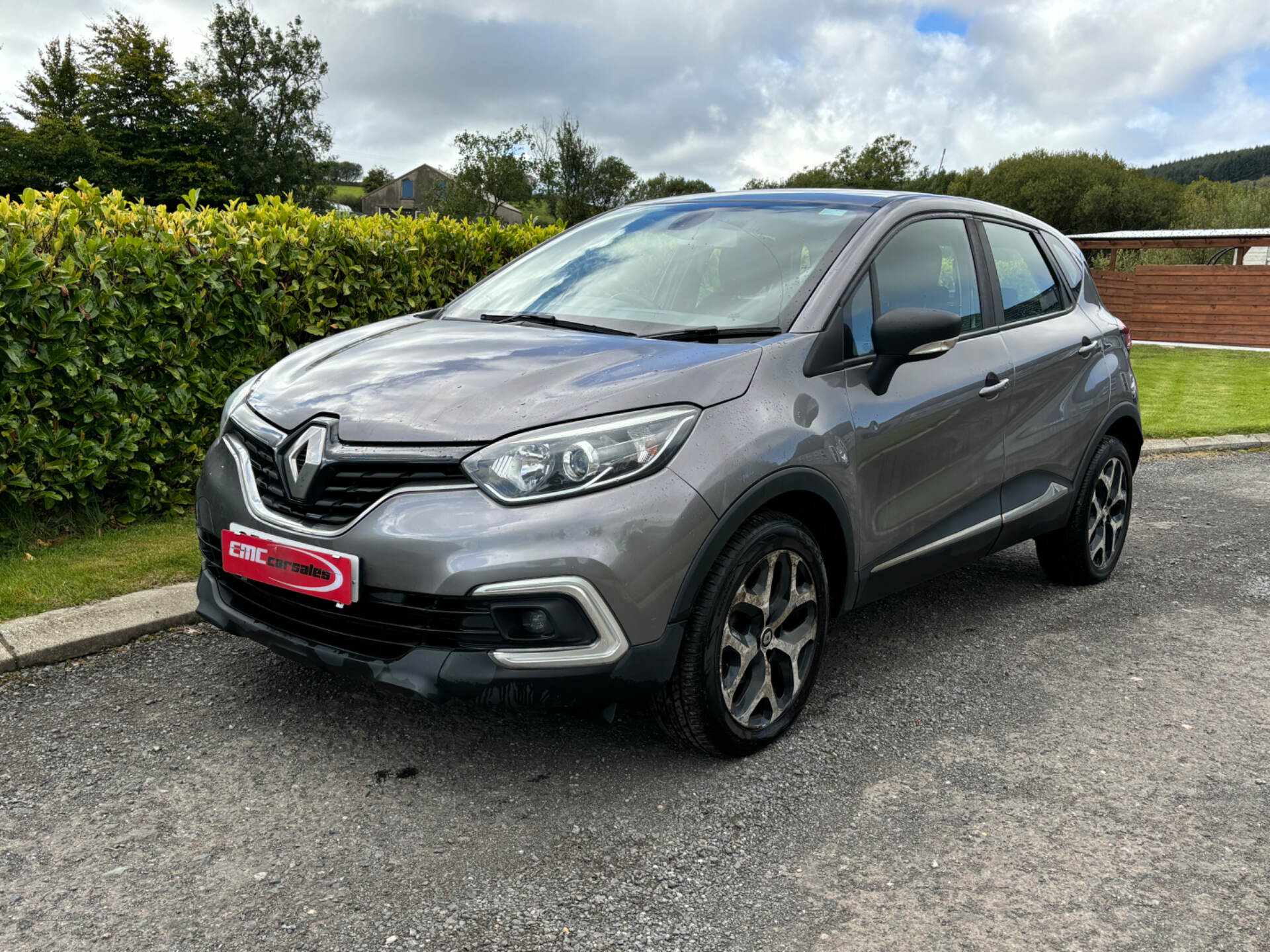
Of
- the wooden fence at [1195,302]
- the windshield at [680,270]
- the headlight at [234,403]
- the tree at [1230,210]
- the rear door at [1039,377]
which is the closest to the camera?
the headlight at [234,403]

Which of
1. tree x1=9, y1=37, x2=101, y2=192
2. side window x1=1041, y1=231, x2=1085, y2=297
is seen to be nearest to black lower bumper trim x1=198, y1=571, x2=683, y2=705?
side window x1=1041, y1=231, x2=1085, y2=297

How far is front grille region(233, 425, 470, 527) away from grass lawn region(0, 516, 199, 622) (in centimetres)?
193

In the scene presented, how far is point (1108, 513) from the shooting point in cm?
518

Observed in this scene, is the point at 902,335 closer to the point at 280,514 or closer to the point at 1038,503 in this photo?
the point at 1038,503

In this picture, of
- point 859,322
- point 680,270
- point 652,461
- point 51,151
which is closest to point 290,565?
point 652,461

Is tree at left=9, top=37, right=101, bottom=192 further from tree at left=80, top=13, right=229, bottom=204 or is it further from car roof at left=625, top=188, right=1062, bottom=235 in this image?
car roof at left=625, top=188, right=1062, bottom=235

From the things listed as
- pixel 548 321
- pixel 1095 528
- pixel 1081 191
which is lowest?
pixel 1095 528

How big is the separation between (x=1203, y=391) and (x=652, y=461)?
43.3ft

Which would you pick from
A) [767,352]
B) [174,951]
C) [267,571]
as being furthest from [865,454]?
[174,951]

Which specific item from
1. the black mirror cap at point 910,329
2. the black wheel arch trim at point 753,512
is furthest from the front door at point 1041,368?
the black wheel arch trim at point 753,512

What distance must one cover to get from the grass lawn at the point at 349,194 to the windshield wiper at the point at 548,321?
97.2 metres

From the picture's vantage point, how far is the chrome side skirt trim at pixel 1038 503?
4.31 meters

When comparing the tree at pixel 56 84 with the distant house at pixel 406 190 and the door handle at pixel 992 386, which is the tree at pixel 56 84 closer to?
the distant house at pixel 406 190

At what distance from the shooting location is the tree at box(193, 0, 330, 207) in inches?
2557
